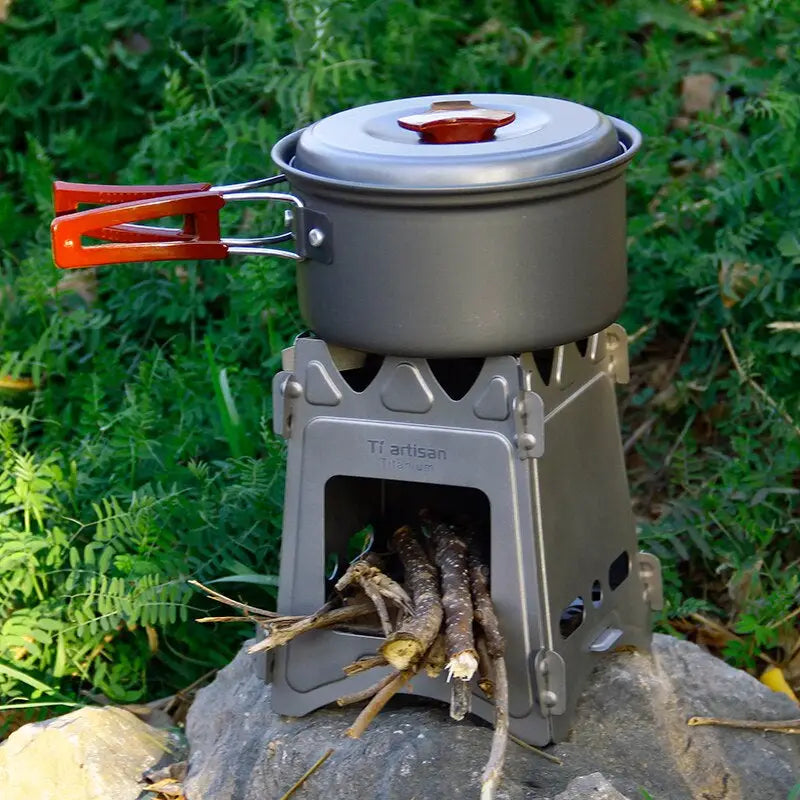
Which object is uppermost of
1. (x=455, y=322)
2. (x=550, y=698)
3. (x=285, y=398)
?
(x=455, y=322)

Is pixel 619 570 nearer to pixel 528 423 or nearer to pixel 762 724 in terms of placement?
pixel 762 724

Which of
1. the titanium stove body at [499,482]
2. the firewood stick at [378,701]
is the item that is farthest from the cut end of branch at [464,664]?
the titanium stove body at [499,482]

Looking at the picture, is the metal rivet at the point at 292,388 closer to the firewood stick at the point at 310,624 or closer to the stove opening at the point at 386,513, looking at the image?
the stove opening at the point at 386,513

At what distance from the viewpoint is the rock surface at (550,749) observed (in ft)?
7.74

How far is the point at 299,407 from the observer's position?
249 cm

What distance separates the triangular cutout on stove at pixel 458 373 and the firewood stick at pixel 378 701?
0.68 m

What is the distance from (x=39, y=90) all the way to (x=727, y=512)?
10.4ft

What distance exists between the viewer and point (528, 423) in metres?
2.30

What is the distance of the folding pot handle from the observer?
2.33 m

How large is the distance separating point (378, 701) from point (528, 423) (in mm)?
535

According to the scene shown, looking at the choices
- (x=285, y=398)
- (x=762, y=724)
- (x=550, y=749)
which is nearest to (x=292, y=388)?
(x=285, y=398)

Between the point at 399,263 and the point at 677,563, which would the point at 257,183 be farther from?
the point at 677,563

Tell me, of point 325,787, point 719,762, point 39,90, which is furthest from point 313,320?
point 39,90

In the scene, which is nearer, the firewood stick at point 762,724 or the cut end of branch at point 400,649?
the cut end of branch at point 400,649
